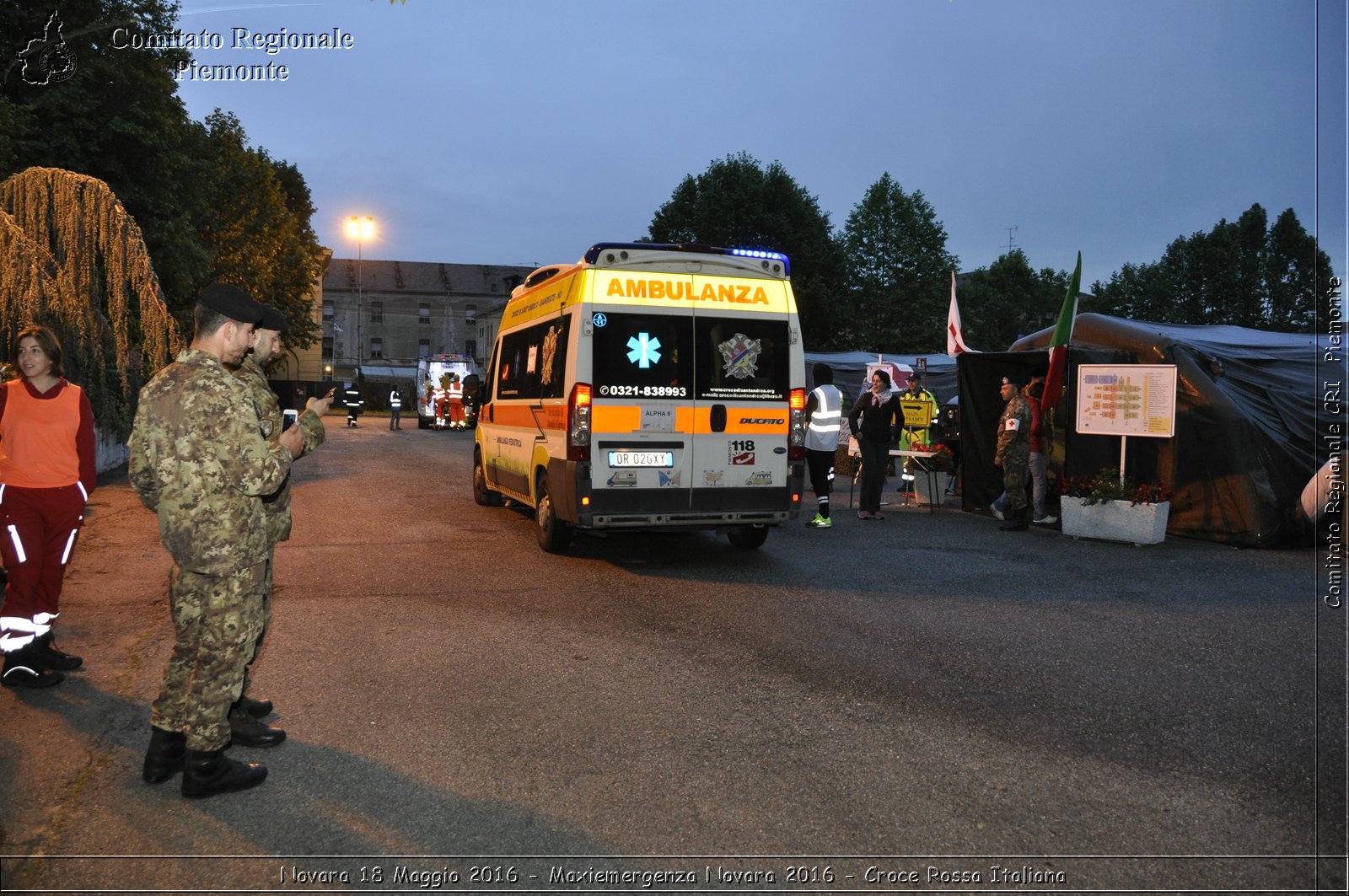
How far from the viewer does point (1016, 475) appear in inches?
498

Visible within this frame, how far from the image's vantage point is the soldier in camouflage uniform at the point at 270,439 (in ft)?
13.9

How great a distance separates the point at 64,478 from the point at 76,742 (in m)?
1.70

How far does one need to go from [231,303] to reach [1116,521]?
1031cm

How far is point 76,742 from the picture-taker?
14.4 feet

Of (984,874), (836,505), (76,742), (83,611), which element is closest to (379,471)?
(836,505)

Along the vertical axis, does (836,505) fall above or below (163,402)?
below

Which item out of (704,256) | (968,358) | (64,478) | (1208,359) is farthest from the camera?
(968,358)

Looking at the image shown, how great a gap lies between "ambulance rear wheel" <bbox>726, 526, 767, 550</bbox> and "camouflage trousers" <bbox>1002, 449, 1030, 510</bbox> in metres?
4.17

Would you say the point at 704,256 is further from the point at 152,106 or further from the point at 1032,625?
the point at 152,106

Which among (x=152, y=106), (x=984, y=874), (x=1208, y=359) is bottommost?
(x=984, y=874)

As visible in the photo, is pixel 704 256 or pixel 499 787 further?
pixel 704 256

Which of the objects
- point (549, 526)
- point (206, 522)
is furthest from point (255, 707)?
point (549, 526)

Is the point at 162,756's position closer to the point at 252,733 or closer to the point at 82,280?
the point at 252,733

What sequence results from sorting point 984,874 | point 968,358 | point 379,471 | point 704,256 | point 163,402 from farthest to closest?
point 379,471
point 968,358
point 704,256
point 163,402
point 984,874
